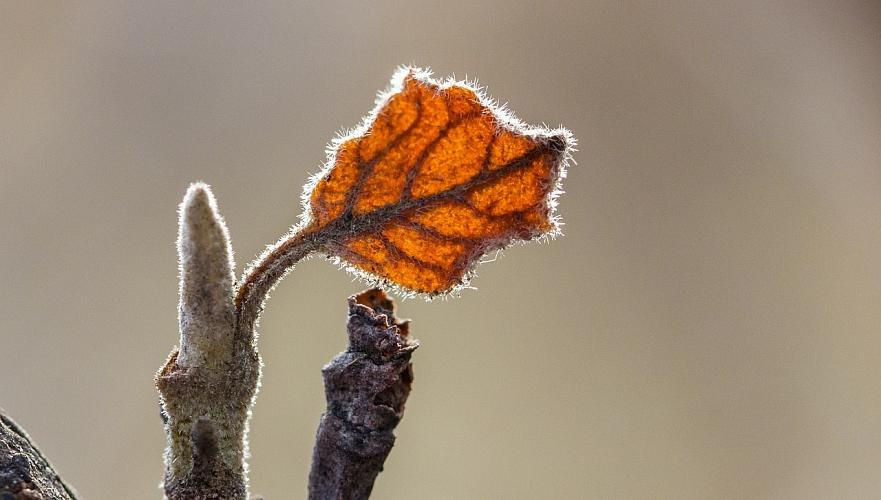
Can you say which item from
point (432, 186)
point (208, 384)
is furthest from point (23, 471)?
point (432, 186)

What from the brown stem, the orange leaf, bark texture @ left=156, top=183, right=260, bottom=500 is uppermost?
the orange leaf

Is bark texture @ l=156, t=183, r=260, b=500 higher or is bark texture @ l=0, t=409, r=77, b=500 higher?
bark texture @ l=156, t=183, r=260, b=500

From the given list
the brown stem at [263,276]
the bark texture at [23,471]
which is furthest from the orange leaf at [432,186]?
the bark texture at [23,471]

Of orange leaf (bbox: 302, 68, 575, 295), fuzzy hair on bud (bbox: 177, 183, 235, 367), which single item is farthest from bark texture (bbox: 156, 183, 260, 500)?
orange leaf (bbox: 302, 68, 575, 295)

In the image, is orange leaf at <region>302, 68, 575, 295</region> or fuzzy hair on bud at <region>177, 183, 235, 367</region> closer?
fuzzy hair on bud at <region>177, 183, 235, 367</region>

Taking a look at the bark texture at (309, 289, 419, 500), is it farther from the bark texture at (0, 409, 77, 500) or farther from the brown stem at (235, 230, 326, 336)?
the bark texture at (0, 409, 77, 500)

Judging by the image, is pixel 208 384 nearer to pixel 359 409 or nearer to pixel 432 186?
pixel 359 409

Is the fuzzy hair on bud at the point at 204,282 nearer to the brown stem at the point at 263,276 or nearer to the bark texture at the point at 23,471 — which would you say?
the brown stem at the point at 263,276
